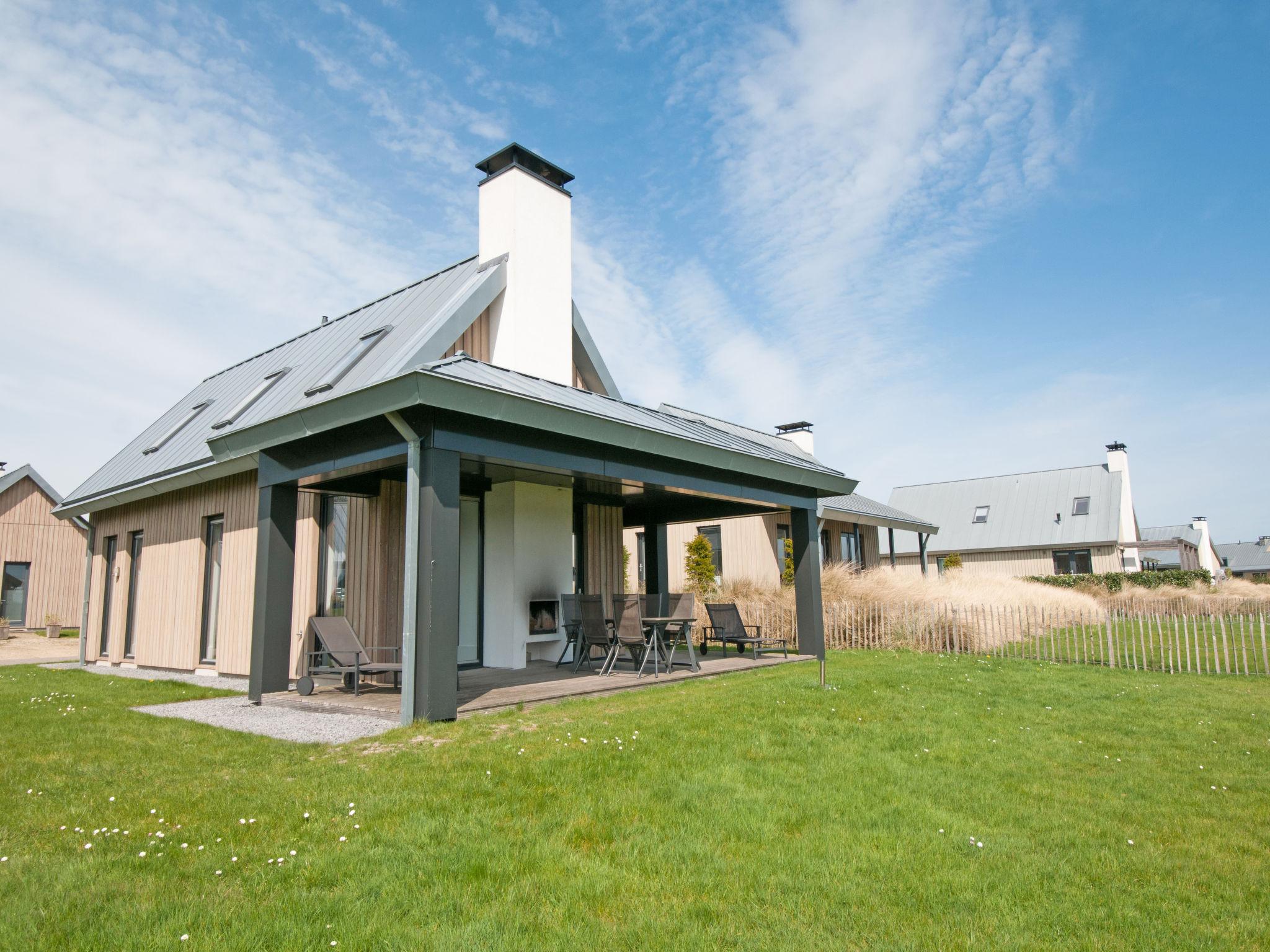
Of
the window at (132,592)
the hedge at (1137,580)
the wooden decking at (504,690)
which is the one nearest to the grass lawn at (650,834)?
the wooden decking at (504,690)

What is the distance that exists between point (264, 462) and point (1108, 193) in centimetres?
1361

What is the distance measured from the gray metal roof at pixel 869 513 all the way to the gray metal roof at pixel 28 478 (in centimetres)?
2343

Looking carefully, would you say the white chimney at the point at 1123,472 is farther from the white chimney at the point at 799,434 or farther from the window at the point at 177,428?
the window at the point at 177,428

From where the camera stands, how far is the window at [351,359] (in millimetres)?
9938

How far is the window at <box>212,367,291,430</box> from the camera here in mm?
12258

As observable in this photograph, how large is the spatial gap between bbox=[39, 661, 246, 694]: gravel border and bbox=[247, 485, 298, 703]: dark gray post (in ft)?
4.61

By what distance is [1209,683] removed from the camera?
9828 mm

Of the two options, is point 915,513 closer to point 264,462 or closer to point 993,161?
point 993,161

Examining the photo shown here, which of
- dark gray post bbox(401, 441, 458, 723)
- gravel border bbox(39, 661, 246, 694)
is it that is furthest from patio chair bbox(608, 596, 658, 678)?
gravel border bbox(39, 661, 246, 694)

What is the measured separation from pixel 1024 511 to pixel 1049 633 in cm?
2745

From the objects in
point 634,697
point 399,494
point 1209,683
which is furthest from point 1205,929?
point 399,494

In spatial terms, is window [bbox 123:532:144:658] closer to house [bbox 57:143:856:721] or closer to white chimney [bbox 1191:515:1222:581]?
house [bbox 57:143:856:721]

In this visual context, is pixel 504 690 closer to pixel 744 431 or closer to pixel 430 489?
pixel 430 489

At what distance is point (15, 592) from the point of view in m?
25.8
